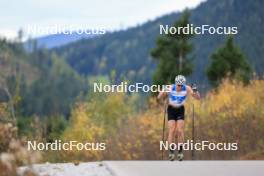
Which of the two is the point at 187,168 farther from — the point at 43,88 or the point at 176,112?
the point at 43,88

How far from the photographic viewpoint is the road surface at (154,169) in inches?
495

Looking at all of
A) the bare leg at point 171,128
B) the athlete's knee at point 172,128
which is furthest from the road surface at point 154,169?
the athlete's knee at point 172,128

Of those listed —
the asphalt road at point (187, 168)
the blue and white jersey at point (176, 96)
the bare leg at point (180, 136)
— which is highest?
the blue and white jersey at point (176, 96)

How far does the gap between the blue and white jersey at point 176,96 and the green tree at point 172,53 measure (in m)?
27.7

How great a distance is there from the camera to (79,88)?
17762cm

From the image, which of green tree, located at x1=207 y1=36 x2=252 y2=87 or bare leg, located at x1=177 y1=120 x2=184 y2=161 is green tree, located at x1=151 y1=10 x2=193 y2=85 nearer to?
green tree, located at x1=207 y1=36 x2=252 y2=87

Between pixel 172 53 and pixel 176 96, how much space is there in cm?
2996

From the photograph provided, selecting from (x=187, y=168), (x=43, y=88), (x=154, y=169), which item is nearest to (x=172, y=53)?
(x=187, y=168)

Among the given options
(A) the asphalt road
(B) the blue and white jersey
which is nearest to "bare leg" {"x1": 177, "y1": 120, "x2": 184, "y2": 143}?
(B) the blue and white jersey

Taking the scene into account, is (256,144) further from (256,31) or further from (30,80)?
(30,80)

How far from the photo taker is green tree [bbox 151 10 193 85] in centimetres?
4378

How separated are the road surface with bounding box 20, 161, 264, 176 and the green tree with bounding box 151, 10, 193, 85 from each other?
28.7m

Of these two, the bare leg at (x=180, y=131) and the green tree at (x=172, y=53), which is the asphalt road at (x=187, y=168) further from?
the green tree at (x=172, y=53)

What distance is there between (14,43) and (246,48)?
76770mm
